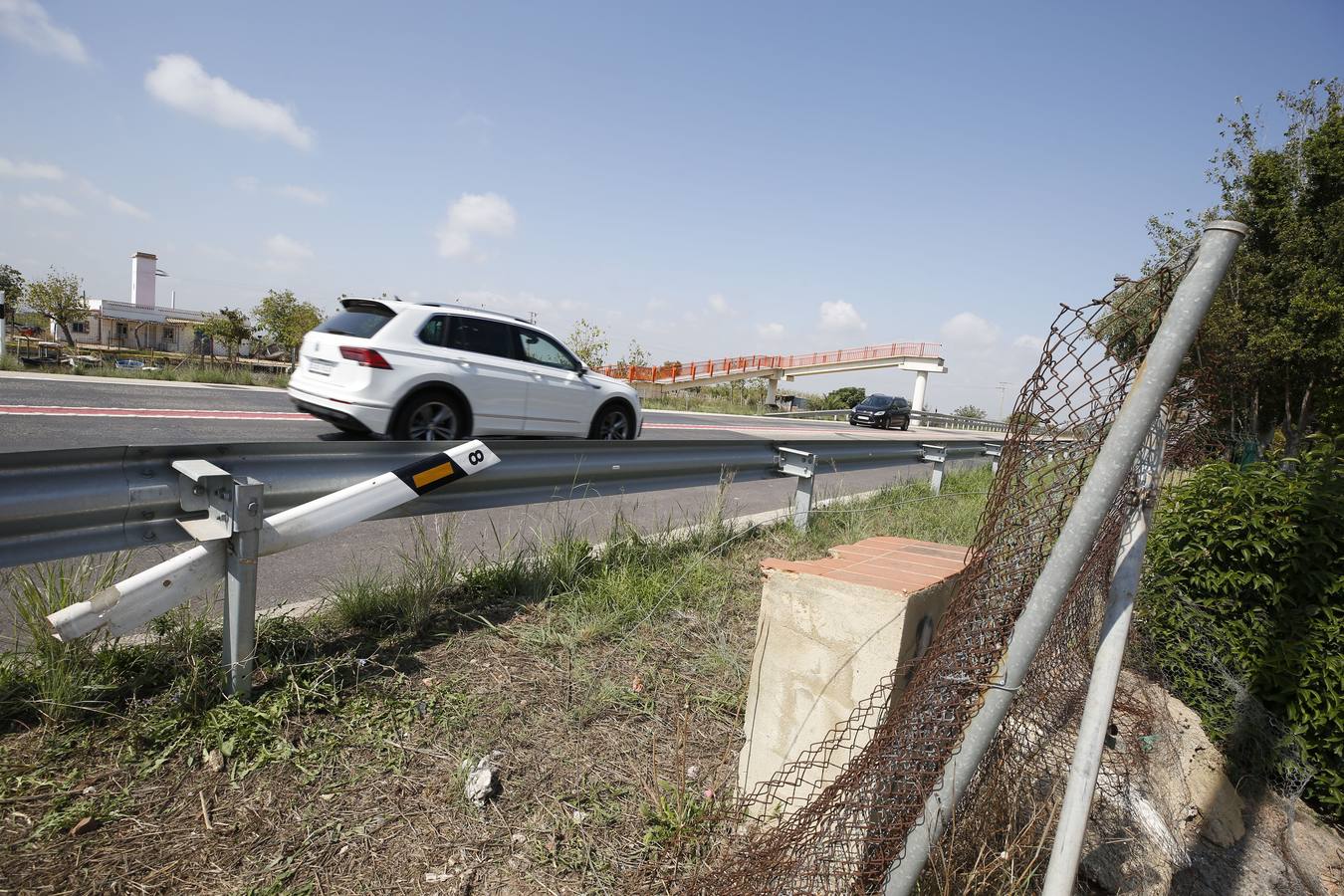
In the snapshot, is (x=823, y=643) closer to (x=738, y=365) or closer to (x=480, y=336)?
(x=480, y=336)

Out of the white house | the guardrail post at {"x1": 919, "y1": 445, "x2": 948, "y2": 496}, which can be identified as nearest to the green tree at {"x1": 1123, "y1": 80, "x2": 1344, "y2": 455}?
the guardrail post at {"x1": 919, "y1": 445, "x2": 948, "y2": 496}

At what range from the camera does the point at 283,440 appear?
389 cm

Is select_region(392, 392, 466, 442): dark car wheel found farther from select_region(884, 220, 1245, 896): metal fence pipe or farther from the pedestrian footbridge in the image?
the pedestrian footbridge

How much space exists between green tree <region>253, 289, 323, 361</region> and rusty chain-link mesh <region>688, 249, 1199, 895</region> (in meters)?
38.0

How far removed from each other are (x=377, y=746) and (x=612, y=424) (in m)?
7.80

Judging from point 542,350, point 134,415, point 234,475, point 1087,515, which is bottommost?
point 134,415

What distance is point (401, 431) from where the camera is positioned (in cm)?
759

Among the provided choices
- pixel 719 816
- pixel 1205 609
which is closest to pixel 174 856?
pixel 719 816

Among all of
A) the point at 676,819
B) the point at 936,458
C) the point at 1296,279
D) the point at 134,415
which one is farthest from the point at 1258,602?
the point at 1296,279

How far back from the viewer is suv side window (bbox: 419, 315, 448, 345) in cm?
786

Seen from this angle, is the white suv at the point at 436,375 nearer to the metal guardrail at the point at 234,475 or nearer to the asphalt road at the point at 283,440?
the asphalt road at the point at 283,440

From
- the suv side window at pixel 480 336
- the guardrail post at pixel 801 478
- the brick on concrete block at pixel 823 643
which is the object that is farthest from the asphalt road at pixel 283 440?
the suv side window at pixel 480 336

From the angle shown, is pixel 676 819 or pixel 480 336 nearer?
pixel 676 819

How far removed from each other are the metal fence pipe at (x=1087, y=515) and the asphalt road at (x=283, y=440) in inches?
95.0
